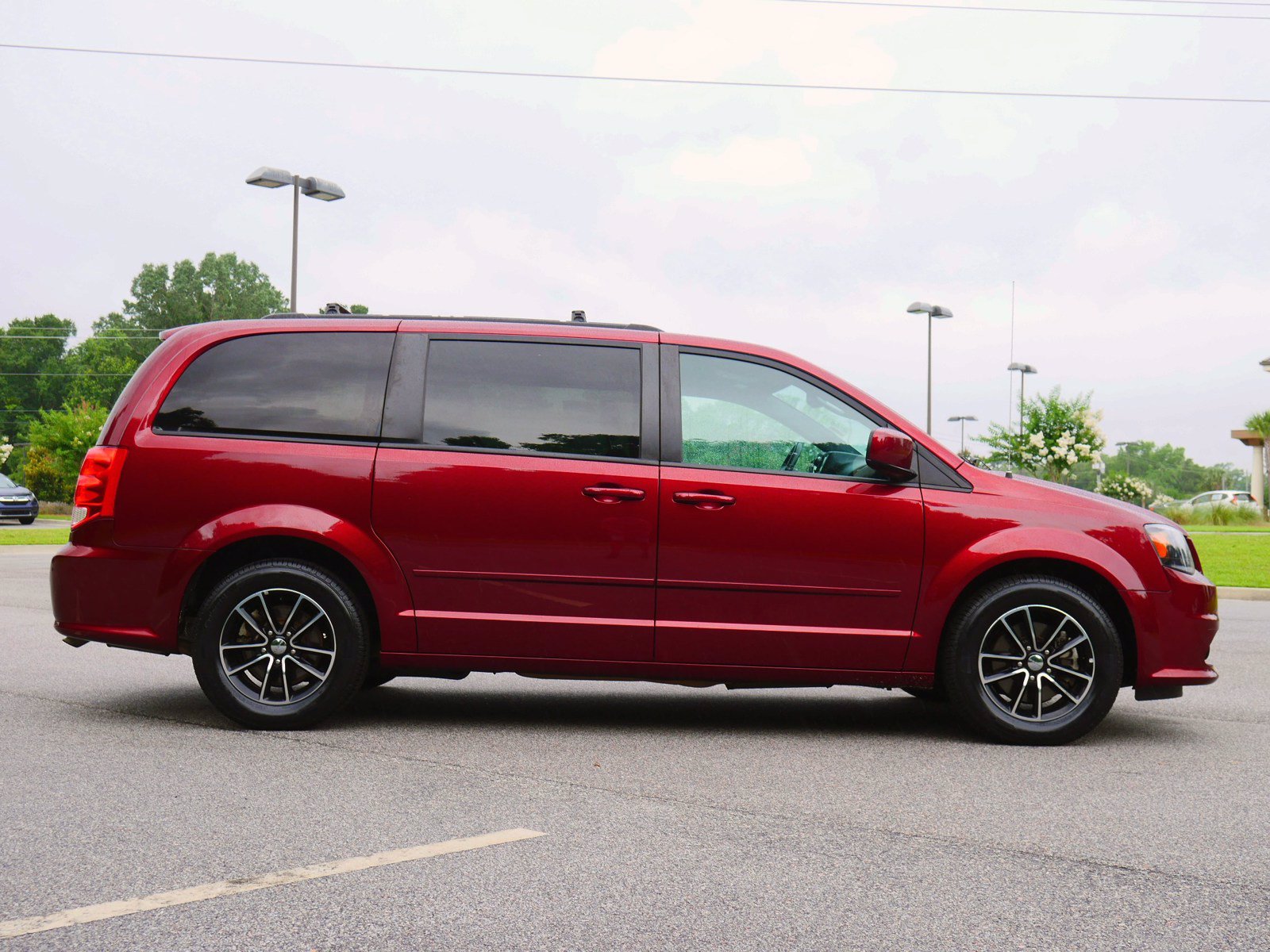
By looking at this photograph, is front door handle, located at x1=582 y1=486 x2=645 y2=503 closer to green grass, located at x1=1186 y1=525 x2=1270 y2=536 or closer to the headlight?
the headlight

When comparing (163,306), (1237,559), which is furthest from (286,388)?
(163,306)

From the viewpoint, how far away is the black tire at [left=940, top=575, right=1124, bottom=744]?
5879mm

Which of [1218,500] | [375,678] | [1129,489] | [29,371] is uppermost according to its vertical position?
[29,371]

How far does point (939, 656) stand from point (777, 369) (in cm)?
155

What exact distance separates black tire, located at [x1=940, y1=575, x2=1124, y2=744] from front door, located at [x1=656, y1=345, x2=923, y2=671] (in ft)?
1.00

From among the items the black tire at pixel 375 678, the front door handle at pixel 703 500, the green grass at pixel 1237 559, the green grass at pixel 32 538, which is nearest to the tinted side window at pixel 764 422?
the front door handle at pixel 703 500

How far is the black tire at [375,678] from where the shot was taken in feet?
22.1

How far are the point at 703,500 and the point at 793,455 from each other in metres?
0.51

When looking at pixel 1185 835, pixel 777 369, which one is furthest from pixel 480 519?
pixel 1185 835

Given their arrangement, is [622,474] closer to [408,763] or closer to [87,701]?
[408,763]

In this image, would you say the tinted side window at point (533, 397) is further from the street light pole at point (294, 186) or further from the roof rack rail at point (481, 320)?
the street light pole at point (294, 186)

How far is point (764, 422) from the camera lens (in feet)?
19.9

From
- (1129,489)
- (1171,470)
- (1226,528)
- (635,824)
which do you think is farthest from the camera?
(1171,470)

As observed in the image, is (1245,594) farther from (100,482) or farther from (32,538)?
(32,538)
